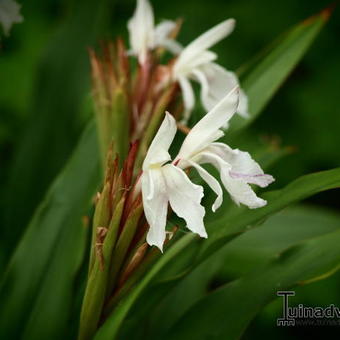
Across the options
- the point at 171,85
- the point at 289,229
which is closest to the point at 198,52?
the point at 171,85

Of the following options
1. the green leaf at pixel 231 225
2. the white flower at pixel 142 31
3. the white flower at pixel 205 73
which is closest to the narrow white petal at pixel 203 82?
the white flower at pixel 205 73

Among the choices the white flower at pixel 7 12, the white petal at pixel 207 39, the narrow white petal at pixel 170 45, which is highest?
the narrow white petal at pixel 170 45

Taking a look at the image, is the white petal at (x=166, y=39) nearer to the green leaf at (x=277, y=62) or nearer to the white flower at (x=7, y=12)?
the green leaf at (x=277, y=62)

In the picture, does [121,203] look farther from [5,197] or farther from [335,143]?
[335,143]

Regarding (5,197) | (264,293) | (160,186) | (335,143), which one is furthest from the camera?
(335,143)

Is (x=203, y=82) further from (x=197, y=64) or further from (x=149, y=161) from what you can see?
(x=149, y=161)

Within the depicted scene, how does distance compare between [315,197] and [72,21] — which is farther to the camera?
[315,197]
